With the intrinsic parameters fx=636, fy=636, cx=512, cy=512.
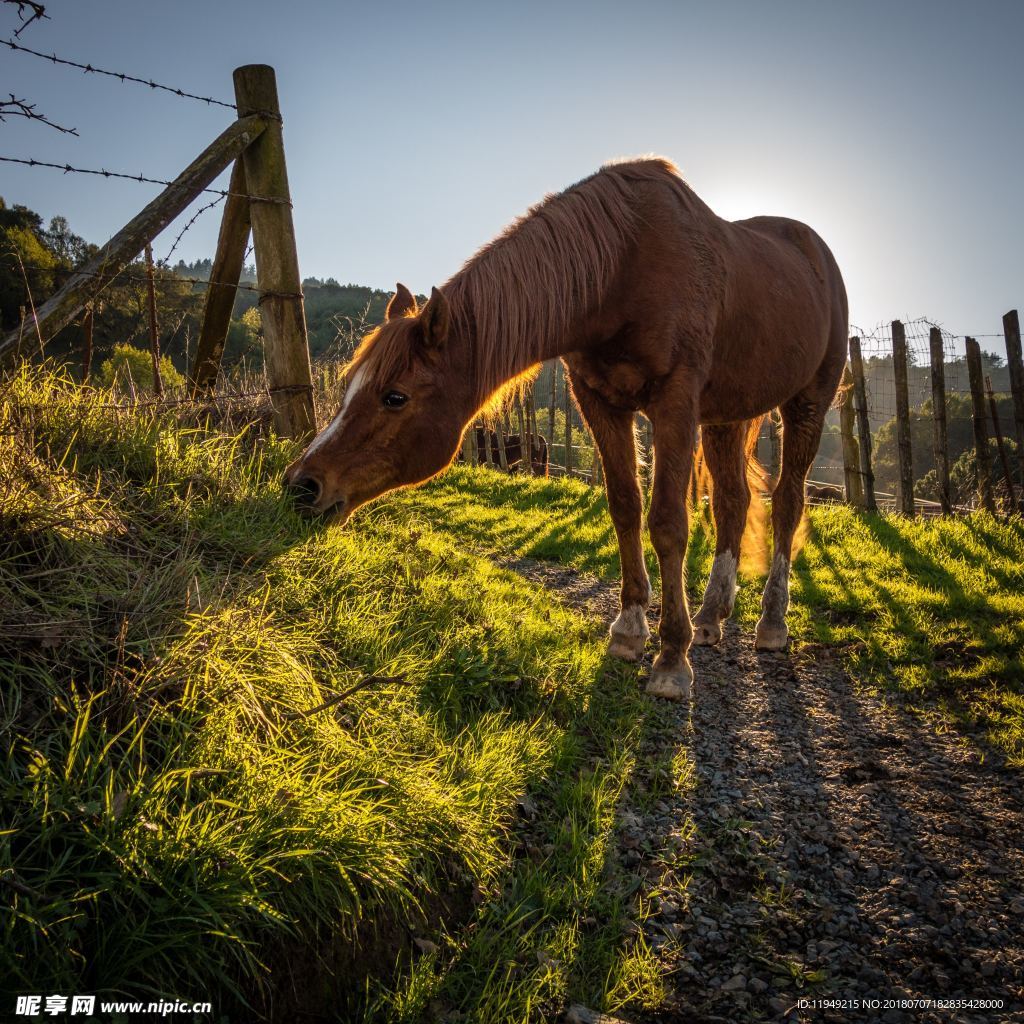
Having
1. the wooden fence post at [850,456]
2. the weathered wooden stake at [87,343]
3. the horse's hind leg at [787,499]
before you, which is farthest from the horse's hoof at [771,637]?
the wooden fence post at [850,456]

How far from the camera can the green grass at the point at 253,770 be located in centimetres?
134

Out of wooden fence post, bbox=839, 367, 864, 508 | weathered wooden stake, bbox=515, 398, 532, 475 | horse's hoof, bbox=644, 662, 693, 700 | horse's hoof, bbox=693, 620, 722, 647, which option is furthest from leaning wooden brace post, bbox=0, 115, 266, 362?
weathered wooden stake, bbox=515, 398, 532, 475

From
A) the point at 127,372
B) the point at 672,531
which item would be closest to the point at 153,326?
the point at 127,372

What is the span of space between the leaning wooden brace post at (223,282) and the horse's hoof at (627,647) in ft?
10.2

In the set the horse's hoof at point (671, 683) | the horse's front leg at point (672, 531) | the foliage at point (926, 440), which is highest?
the foliage at point (926, 440)

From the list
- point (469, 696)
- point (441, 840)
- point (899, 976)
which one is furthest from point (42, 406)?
point (899, 976)

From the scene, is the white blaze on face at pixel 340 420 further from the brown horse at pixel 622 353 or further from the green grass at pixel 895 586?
the green grass at pixel 895 586

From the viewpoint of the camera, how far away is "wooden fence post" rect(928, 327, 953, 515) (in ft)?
28.7

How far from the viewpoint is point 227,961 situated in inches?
52.7

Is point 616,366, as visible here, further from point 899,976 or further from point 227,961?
point 227,961

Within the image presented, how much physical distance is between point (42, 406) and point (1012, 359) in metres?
10.0

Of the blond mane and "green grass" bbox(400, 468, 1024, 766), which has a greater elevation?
the blond mane

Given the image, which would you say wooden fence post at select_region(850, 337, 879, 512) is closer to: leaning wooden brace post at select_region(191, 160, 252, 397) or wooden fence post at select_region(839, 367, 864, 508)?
wooden fence post at select_region(839, 367, 864, 508)

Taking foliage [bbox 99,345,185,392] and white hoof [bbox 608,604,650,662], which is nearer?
foliage [bbox 99,345,185,392]
